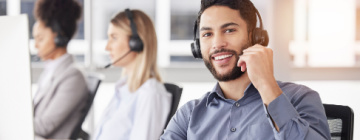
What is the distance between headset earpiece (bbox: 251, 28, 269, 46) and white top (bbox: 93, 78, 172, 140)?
720 millimetres

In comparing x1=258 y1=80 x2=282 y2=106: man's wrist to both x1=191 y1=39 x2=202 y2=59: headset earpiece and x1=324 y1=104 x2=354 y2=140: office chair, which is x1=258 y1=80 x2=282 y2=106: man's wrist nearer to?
x1=324 y1=104 x2=354 y2=140: office chair

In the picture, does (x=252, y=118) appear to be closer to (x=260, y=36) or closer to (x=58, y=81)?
(x=260, y=36)

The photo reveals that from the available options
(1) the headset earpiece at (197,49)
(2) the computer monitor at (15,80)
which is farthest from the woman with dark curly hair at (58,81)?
(2) the computer monitor at (15,80)

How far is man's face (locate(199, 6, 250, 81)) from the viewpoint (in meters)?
1.39

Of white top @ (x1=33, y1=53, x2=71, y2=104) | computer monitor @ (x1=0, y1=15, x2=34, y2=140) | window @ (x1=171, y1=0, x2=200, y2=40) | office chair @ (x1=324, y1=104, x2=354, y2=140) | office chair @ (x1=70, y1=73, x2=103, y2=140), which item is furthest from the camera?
window @ (x1=171, y1=0, x2=200, y2=40)

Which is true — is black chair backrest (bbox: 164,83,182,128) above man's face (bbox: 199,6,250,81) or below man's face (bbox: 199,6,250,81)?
below

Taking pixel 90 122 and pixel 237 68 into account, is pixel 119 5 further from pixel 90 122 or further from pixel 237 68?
pixel 237 68

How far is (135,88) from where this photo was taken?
230 centimetres

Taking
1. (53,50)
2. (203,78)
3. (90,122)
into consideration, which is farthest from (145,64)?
(90,122)

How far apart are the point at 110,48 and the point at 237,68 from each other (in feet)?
4.28

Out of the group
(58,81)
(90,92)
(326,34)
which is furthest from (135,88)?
(326,34)

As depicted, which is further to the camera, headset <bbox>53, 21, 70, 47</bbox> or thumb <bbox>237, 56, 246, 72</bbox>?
headset <bbox>53, 21, 70, 47</bbox>

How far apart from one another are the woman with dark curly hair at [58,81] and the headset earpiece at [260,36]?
1.43m

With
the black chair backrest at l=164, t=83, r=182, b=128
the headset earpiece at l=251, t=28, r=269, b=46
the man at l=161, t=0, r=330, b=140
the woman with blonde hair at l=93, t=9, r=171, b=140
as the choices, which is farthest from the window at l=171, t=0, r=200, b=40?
the headset earpiece at l=251, t=28, r=269, b=46
